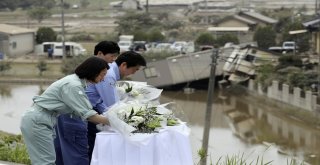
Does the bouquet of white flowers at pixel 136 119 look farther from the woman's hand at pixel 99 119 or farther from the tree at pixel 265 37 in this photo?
the tree at pixel 265 37

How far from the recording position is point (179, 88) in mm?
28203

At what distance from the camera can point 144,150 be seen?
154 inches

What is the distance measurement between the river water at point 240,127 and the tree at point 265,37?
11404 mm

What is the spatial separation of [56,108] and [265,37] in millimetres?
33957

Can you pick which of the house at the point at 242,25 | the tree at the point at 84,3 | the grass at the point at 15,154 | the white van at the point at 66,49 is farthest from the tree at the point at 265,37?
the tree at the point at 84,3

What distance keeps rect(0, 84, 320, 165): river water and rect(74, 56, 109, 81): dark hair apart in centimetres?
743

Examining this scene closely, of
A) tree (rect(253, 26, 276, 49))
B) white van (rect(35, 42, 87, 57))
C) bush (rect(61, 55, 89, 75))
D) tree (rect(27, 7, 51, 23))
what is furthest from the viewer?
tree (rect(27, 7, 51, 23))

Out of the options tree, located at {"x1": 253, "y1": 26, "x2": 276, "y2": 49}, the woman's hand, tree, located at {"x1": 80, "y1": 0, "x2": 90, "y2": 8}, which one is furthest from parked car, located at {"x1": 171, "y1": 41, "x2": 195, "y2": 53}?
tree, located at {"x1": 80, "y1": 0, "x2": 90, "y2": 8}

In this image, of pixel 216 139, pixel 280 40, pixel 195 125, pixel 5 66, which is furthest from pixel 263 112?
pixel 280 40

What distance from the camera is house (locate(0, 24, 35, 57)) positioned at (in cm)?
3544

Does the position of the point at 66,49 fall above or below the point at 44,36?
below

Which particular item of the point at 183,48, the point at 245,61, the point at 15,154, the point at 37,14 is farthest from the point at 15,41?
the point at 15,154

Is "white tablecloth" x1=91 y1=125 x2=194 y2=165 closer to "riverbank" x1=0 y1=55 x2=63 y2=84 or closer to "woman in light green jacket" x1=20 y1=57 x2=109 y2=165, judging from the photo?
"woman in light green jacket" x1=20 y1=57 x2=109 y2=165

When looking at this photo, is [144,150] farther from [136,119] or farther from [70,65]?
[70,65]
